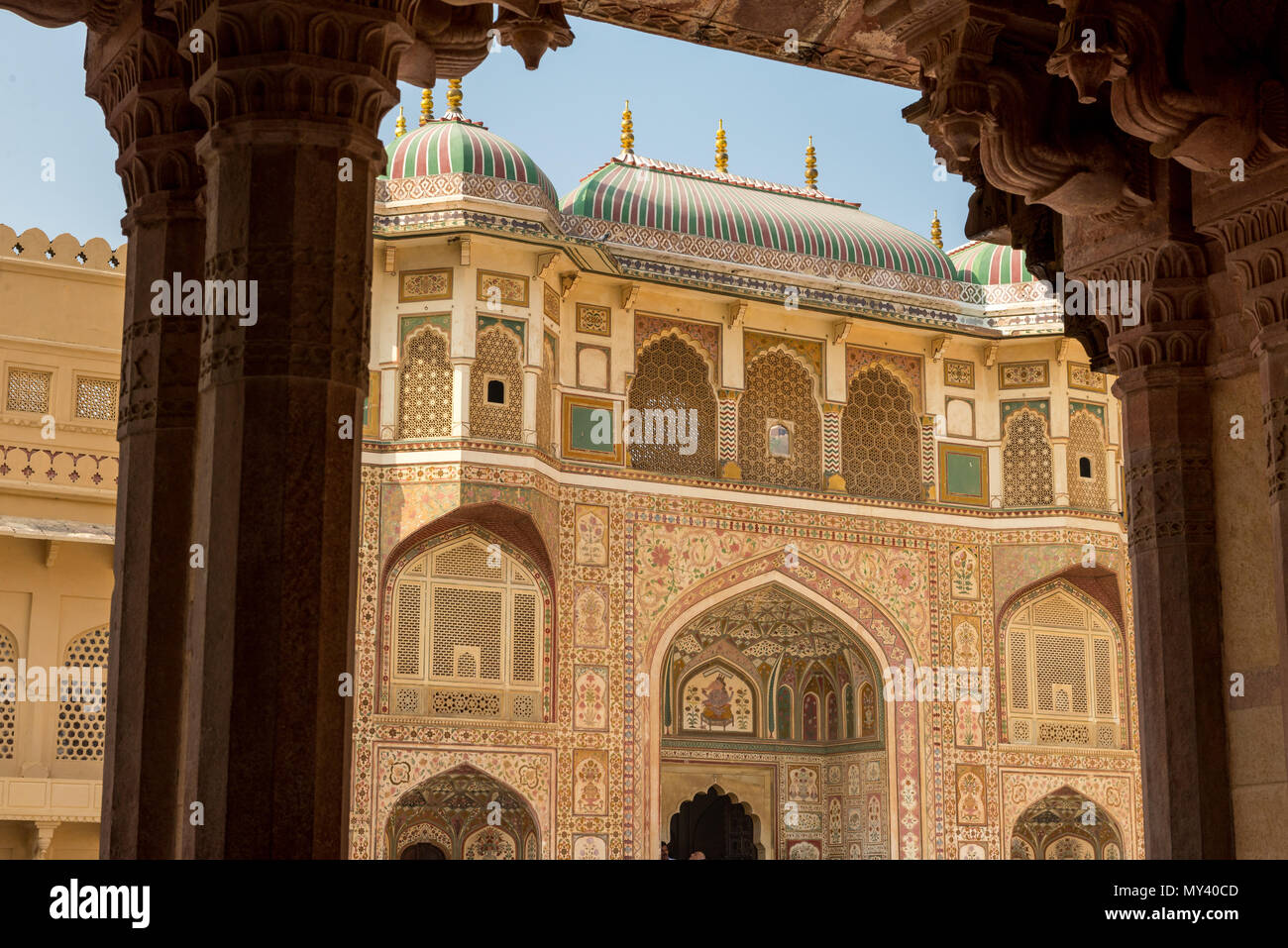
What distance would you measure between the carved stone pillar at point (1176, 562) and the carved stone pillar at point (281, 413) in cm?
276

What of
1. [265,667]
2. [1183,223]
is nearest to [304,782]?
[265,667]

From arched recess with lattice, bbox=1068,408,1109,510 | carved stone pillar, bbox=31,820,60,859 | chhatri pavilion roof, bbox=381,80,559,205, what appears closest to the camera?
carved stone pillar, bbox=31,820,60,859

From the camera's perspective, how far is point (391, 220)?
14.9m

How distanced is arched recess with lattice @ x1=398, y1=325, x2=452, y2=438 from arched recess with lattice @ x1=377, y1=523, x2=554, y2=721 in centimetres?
101

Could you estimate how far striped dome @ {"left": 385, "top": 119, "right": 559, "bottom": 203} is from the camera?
597 inches

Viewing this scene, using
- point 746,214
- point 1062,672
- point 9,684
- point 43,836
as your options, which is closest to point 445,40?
point 43,836

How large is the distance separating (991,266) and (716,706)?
5896 mm

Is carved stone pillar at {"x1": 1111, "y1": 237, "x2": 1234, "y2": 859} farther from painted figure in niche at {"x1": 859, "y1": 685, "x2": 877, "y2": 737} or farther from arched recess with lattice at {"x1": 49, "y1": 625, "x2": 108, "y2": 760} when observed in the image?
painted figure in niche at {"x1": 859, "y1": 685, "x2": 877, "y2": 737}

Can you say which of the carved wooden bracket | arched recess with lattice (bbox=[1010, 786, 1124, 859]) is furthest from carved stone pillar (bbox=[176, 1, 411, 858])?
arched recess with lattice (bbox=[1010, 786, 1124, 859])

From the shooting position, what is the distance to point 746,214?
17.1 metres

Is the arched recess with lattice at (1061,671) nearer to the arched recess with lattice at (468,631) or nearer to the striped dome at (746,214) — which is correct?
the striped dome at (746,214)

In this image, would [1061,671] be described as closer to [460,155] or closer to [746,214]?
[746,214]
